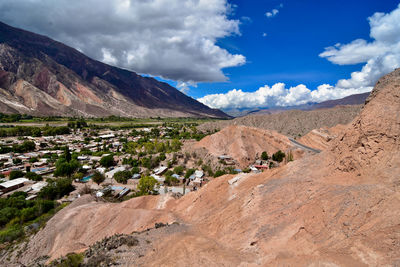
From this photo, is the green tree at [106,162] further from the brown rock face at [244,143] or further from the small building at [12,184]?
the brown rock face at [244,143]

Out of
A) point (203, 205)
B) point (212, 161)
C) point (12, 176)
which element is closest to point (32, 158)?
point (12, 176)

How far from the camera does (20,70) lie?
569ft

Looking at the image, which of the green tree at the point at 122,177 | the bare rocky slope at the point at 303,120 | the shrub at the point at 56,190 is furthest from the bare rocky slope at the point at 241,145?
the shrub at the point at 56,190

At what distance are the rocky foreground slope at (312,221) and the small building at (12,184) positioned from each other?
2355 cm

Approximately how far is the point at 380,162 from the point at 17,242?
29980 mm

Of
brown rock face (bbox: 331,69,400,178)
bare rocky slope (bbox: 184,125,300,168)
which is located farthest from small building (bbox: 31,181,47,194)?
brown rock face (bbox: 331,69,400,178)

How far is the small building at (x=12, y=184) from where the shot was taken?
1336 inches

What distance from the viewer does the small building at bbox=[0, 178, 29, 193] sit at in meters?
33.9

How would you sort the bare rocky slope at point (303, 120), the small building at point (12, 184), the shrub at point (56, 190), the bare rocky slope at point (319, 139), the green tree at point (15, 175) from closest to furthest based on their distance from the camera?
the shrub at point (56, 190) < the small building at point (12, 184) < the green tree at point (15, 175) < the bare rocky slope at point (319, 139) < the bare rocky slope at point (303, 120)

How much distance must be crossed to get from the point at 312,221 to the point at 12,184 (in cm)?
4598

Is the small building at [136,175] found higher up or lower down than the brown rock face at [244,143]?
lower down

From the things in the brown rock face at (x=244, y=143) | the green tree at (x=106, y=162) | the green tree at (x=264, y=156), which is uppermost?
the brown rock face at (x=244, y=143)

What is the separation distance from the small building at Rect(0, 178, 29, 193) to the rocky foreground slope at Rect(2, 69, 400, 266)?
2355 cm

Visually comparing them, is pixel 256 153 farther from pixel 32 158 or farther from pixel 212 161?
pixel 32 158
